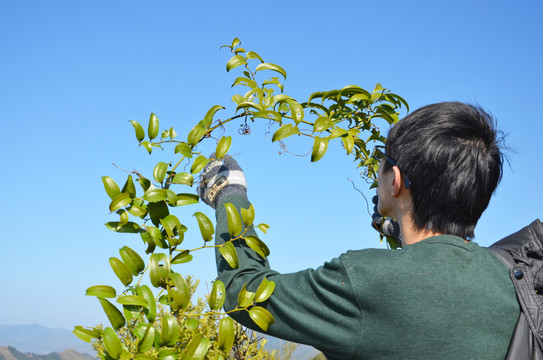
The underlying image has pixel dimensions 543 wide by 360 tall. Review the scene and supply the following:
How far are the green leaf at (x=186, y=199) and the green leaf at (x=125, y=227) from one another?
0.14 m

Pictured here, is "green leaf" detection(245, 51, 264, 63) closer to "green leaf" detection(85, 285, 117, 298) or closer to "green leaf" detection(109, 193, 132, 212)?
"green leaf" detection(109, 193, 132, 212)

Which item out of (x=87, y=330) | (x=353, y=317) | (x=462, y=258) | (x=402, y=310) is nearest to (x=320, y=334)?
(x=353, y=317)

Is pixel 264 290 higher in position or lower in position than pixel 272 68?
lower

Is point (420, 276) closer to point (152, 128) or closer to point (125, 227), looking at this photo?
point (125, 227)

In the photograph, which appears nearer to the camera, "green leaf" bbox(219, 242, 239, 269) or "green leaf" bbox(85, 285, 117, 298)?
"green leaf" bbox(85, 285, 117, 298)

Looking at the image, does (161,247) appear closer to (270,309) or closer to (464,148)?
(270,309)

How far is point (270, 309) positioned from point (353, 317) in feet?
0.80

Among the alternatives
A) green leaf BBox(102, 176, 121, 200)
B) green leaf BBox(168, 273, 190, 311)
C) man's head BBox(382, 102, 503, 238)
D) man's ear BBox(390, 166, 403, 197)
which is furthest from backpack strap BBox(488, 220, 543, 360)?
green leaf BBox(102, 176, 121, 200)

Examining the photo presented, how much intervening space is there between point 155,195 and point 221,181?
28cm

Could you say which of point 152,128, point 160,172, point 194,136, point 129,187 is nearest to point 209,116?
point 194,136

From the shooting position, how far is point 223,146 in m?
1.49

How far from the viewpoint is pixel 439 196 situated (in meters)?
1.30

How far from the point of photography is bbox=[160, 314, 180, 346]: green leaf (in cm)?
122

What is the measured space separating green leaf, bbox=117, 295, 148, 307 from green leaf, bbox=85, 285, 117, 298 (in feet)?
0.09
